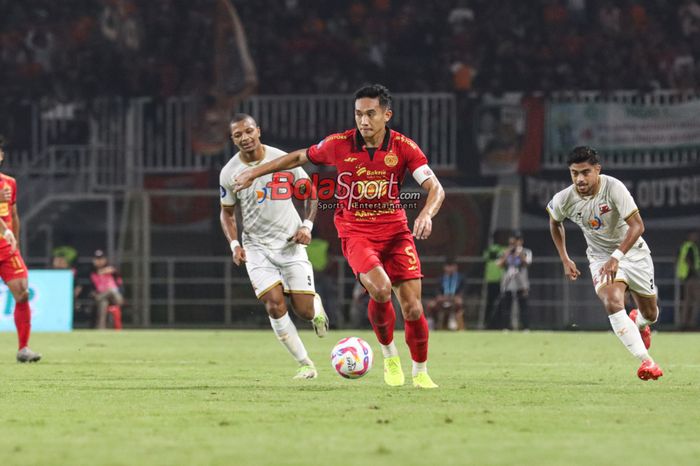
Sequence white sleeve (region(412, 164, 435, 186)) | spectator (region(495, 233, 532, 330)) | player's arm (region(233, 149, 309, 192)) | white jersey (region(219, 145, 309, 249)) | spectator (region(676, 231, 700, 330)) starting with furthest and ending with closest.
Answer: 1. spectator (region(676, 231, 700, 330))
2. spectator (region(495, 233, 532, 330))
3. white jersey (region(219, 145, 309, 249))
4. white sleeve (region(412, 164, 435, 186))
5. player's arm (region(233, 149, 309, 192))

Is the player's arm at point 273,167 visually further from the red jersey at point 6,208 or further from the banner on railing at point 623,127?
the banner on railing at point 623,127

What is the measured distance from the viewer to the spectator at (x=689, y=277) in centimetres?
2681

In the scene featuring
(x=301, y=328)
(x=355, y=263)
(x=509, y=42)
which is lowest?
(x=301, y=328)

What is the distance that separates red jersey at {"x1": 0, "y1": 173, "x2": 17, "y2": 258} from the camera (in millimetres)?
14836

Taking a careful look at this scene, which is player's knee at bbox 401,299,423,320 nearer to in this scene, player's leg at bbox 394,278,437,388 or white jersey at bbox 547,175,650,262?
player's leg at bbox 394,278,437,388

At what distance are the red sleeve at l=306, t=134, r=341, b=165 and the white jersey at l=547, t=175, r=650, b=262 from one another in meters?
2.30

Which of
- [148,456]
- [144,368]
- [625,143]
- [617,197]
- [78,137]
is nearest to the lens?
[148,456]

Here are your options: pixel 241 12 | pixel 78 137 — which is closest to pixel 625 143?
pixel 241 12

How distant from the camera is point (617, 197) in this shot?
1162 cm

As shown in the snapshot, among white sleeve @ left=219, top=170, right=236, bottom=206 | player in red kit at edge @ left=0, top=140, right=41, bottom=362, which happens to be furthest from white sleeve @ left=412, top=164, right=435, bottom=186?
player in red kit at edge @ left=0, top=140, right=41, bottom=362

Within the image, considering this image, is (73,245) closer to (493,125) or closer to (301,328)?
(301,328)

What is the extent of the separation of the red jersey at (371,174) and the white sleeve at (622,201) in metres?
1.98

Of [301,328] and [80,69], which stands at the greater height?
[80,69]

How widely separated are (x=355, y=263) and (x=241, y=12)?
854 inches
